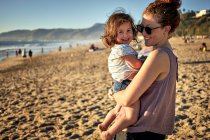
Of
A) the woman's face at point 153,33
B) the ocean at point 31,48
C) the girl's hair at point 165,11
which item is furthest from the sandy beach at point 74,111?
the ocean at point 31,48

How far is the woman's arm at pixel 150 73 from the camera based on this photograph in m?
1.65

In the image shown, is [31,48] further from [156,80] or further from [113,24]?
[156,80]

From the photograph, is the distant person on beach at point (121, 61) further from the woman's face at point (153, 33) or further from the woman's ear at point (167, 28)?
the woman's ear at point (167, 28)

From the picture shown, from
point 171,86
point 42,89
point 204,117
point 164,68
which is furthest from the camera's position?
point 42,89

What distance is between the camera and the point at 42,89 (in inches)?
426

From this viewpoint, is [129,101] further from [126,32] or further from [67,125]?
[67,125]

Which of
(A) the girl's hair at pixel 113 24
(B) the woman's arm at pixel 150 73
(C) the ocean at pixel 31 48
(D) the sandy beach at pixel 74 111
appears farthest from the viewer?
(C) the ocean at pixel 31 48

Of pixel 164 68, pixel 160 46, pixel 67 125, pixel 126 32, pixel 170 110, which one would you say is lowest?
pixel 67 125

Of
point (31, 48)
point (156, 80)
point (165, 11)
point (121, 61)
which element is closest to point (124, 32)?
point (121, 61)

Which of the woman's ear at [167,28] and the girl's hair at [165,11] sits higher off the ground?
the girl's hair at [165,11]

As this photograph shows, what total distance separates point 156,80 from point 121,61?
0.47 metres

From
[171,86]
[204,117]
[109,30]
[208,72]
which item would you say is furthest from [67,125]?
[208,72]

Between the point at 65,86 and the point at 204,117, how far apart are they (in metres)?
7.03

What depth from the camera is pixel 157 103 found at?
5.79ft
